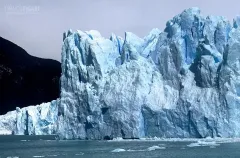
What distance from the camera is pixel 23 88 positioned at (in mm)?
95250

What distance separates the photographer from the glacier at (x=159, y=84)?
135ft

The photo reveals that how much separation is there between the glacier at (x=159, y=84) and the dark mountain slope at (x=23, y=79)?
46701mm

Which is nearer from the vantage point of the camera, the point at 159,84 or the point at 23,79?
the point at 159,84

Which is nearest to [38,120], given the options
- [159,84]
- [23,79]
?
[159,84]

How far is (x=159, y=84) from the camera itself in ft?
145

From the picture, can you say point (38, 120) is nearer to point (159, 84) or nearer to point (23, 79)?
point (159, 84)

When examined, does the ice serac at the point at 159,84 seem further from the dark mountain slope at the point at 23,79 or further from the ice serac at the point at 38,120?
the dark mountain slope at the point at 23,79

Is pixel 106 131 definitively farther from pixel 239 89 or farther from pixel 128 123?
pixel 239 89

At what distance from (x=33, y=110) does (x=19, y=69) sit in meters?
34.5

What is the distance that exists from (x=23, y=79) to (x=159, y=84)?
5676 centimetres

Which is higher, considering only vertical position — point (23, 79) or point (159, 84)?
point (23, 79)

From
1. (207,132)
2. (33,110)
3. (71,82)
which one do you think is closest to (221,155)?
(207,132)

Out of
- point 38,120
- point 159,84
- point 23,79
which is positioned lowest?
point 38,120

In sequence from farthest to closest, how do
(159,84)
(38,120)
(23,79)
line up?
(23,79) < (38,120) < (159,84)
